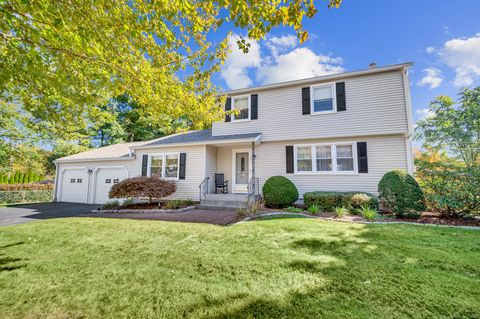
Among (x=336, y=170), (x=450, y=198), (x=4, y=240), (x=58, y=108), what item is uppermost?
(x=58, y=108)

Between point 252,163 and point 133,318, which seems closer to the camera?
point 133,318

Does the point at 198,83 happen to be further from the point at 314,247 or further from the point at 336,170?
the point at 336,170

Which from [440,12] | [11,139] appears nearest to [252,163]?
[440,12]

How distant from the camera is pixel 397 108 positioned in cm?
913

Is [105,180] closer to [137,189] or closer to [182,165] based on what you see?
[137,189]

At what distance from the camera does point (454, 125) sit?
19.3m

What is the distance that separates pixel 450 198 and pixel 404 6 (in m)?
7.13

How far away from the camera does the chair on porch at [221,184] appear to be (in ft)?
38.3

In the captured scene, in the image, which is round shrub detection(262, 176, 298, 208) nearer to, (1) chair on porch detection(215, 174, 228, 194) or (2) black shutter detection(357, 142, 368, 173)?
(1) chair on porch detection(215, 174, 228, 194)

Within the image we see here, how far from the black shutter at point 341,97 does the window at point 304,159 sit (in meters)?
2.33

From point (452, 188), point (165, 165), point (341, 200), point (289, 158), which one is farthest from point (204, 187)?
point (452, 188)

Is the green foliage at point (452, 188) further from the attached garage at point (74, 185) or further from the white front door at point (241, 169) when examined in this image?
the attached garage at point (74, 185)

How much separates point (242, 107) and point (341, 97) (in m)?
5.12

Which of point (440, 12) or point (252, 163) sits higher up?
point (440, 12)
